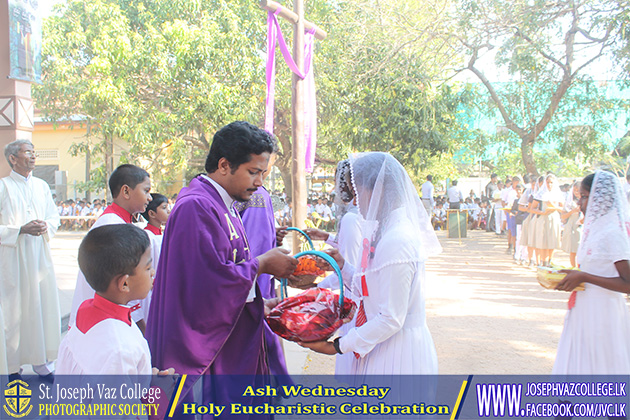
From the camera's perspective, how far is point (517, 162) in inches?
1335

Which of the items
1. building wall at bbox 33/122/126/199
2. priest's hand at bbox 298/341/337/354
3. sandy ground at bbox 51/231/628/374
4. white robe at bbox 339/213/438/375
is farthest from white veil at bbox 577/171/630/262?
building wall at bbox 33/122/126/199

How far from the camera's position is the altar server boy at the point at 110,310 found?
5.93 feet

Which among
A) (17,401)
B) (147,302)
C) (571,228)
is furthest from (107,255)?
(571,228)

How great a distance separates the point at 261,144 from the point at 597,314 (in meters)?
2.53

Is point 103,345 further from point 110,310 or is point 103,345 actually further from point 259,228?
point 259,228

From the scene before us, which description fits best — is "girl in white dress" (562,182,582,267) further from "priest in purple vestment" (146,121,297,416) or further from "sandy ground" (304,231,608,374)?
"priest in purple vestment" (146,121,297,416)

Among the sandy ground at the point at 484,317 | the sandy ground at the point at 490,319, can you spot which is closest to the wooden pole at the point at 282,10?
the sandy ground at the point at 484,317

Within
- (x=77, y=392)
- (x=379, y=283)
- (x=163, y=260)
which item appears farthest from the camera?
(x=379, y=283)

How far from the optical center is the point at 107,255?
6.33 ft

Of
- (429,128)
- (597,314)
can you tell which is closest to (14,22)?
(597,314)

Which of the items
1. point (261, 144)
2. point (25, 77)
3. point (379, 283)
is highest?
point (25, 77)

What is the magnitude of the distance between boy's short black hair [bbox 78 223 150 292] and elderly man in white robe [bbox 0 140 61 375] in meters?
2.85

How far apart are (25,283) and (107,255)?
3.17m

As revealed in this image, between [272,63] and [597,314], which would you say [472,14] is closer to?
[272,63]
